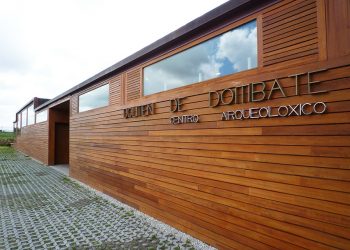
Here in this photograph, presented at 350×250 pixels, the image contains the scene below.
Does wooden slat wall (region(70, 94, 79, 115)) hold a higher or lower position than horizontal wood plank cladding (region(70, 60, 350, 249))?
higher

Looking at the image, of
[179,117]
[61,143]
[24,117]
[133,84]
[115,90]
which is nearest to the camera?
[179,117]

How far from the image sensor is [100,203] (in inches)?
278

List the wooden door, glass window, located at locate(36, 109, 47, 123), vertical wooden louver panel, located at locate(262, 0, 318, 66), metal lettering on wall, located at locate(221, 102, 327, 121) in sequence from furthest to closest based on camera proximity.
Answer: glass window, located at locate(36, 109, 47, 123)
the wooden door
vertical wooden louver panel, located at locate(262, 0, 318, 66)
metal lettering on wall, located at locate(221, 102, 327, 121)

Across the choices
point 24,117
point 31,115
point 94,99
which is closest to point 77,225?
point 94,99

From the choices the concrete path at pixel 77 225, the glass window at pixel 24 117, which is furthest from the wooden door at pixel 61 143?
the glass window at pixel 24 117

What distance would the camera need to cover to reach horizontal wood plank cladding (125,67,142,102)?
6708 mm

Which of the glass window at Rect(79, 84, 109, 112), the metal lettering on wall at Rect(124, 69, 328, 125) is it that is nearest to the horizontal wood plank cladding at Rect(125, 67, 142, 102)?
the glass window at Rect(79, 84, 109, 112)

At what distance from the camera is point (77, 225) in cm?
536

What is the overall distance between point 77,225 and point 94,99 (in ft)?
16.4

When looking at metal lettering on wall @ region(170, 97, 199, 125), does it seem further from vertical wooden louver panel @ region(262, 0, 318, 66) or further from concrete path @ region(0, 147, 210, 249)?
concrete path @ region(0, 147, 210, 249)

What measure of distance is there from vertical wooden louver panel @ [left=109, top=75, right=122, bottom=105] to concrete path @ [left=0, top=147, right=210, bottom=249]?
279 cm

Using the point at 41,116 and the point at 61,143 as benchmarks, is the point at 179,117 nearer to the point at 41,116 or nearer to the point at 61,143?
the point at 61,143

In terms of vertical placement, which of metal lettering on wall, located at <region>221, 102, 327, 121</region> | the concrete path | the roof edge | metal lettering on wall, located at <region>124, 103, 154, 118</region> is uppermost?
the roof edge

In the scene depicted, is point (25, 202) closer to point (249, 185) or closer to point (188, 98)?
point (188, 98)
